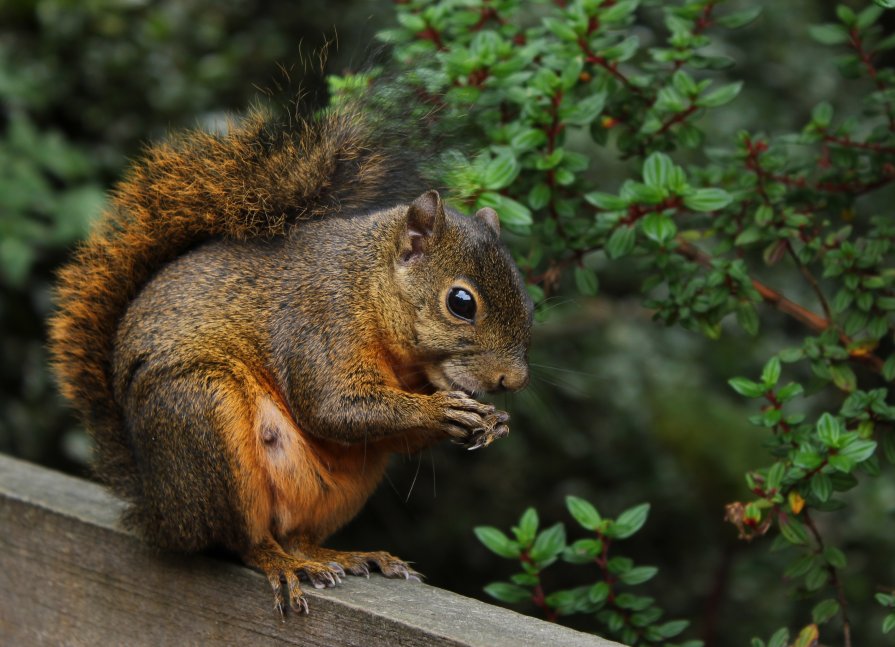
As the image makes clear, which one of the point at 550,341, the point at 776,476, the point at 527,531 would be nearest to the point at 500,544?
the point at 527,531

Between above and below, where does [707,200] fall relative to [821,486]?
above

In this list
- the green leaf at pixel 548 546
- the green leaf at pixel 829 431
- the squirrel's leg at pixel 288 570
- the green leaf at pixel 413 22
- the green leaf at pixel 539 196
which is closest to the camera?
the green leaf at pixel 829 431

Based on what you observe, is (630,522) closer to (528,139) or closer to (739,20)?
(528,139)

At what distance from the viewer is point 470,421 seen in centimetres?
153

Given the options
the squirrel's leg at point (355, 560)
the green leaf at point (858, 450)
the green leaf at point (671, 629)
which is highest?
the green leaf at point (858, 450)

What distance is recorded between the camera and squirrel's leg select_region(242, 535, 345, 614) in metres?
1.58

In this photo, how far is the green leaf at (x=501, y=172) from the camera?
171cm

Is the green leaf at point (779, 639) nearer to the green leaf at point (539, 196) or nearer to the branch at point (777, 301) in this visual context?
the branch at point (777, 301)

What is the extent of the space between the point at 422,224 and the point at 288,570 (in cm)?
53

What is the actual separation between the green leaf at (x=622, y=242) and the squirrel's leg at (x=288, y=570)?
0.61 m

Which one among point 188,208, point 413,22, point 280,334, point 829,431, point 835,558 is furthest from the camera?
point 413,22

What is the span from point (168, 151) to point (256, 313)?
13.5 inches

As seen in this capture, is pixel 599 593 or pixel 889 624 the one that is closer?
pixel 889 624

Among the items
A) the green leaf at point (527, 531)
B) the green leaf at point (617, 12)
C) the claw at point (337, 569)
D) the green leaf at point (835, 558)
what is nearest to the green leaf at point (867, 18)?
the green leaf at point (617, 12)
